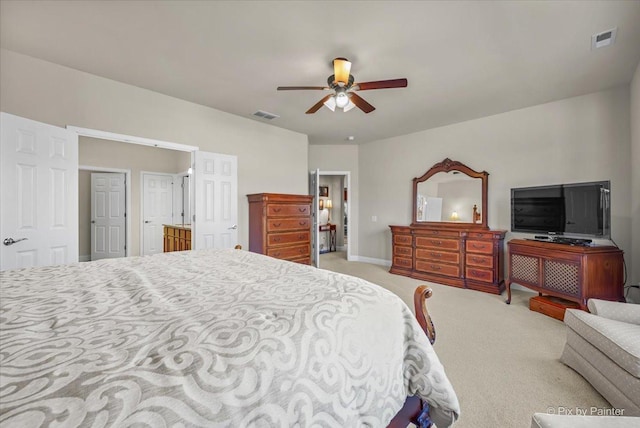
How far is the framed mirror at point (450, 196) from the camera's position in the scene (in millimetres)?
4531

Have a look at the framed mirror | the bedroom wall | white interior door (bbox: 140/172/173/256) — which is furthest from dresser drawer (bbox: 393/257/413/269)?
white interior door (bbox: 140/172/173/256)

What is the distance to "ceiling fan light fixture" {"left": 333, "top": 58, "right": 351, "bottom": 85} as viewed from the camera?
249 centimetres

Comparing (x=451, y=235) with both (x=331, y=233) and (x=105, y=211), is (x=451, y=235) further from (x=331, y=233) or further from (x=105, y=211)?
(x=105, y=211)

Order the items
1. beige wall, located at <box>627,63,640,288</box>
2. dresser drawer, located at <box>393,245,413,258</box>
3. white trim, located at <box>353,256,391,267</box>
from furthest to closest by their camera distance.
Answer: white trim, located at <box>353,256,391,267</box>
dresser drawer, located at <box>393,245,413,258</box>
beige wall, located at <box>627,63,640,288</box>

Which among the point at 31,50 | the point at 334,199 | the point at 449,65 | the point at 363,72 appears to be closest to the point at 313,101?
the point at 363,72

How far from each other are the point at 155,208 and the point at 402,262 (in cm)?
552

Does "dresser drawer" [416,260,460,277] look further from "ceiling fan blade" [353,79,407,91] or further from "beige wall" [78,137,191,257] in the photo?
"beige wall" [78,137,191,257]

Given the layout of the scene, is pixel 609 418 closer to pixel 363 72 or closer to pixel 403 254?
pixel 363 72

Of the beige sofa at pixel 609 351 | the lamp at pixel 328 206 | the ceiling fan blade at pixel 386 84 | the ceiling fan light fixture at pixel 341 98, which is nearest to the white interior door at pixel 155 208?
the lamp at pixel 328 206

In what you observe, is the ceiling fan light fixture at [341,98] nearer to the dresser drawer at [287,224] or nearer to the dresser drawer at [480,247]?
the dresser drawer at [287,224]

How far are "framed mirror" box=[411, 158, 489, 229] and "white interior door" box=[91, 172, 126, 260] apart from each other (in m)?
6.22

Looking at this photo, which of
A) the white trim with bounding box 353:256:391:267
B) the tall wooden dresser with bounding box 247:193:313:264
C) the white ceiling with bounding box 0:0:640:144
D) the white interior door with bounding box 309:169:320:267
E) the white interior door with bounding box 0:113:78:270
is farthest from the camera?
the white trim with bounding box 353:256:391:267

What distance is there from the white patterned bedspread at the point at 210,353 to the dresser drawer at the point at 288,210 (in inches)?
112

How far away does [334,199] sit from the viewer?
839cm
